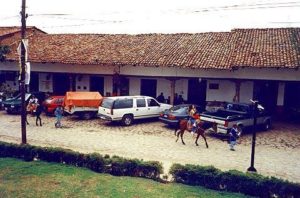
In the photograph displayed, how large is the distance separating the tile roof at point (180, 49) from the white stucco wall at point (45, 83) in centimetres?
269

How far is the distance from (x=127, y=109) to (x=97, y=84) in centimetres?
847

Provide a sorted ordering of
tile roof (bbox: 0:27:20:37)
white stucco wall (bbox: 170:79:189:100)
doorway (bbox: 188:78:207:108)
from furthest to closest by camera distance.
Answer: tile roof (bbox: 0:27:20:37)
white stucco wall (bbox: 170:79:189:100)
doorway (bbox: 188:78:207:108)

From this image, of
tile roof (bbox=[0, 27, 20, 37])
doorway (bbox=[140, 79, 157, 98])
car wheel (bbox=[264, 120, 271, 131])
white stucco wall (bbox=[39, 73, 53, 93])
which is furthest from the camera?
tile roof (bbox=[0, 27, 20, 37])

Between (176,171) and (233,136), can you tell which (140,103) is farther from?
(176,171)

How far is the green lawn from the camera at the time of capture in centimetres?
1012

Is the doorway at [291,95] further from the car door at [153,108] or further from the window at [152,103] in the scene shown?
the window at [152,103]

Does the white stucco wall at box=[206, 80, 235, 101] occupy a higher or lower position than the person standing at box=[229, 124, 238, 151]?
higher

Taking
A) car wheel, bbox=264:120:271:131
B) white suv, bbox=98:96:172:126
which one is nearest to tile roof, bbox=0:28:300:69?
white suv, bbox=98:96:172:126

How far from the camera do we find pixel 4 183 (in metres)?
10.8

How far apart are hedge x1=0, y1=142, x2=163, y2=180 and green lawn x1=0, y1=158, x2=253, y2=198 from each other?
14.4 inches

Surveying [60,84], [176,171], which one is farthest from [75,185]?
[60,84]

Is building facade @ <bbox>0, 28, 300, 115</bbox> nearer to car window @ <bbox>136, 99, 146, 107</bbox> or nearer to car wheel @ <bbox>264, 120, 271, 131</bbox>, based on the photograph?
car wheel @ <bbox>264, 120, 271, 131</bbox>

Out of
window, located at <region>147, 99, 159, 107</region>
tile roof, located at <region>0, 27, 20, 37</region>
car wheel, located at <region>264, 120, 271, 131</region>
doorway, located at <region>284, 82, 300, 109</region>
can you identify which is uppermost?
tile roof, located at <region>0, 27, 20, 37</region>

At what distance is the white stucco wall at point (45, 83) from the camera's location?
30.0m
